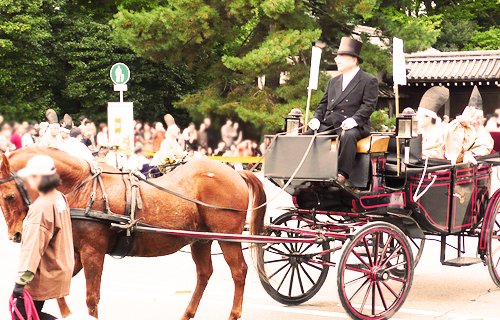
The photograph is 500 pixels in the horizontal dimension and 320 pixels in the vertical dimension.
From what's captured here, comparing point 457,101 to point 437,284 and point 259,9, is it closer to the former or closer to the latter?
point 259,9

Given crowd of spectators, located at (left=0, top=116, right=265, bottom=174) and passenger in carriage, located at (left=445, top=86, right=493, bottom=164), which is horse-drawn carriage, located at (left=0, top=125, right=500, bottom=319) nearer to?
passenger in carriage, located at (left=445, top=86, right=493, bottom=164)

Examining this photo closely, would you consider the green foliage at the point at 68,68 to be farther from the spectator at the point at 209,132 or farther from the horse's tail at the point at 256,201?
the horse's tail at the point at 256,201

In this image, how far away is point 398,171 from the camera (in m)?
6.11

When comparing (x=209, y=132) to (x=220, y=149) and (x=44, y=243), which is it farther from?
(x=44, y=243)

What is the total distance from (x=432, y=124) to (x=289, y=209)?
2177 mm

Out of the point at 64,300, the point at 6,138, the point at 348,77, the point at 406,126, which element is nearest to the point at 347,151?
the point at 406,126

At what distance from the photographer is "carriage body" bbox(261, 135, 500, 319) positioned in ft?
18.7

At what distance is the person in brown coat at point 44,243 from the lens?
3686mm

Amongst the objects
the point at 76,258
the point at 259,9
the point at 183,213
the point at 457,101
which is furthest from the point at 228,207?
the point at 457,101

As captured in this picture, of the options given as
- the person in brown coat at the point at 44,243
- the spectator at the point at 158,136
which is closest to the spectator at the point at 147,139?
the spectator at the point at 158,136

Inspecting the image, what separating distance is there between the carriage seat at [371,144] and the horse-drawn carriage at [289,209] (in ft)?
A: 0.04

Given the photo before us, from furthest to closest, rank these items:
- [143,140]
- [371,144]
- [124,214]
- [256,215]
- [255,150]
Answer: [255,150]
[143,140]
[256,215]
[371,144]
[124,214]

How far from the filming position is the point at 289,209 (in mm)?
6473

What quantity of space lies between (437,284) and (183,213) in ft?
10.8
